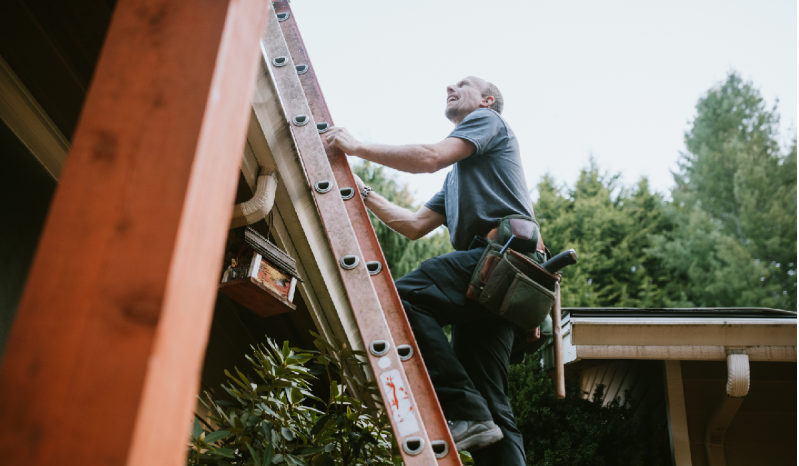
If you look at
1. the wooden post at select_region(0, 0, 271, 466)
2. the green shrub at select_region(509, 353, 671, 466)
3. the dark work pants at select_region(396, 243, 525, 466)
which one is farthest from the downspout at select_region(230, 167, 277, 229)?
the green shrub at select_region(509, 353, 671, 466)

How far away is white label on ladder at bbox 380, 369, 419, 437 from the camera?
1.66m

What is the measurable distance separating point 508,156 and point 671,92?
28431 millimetres

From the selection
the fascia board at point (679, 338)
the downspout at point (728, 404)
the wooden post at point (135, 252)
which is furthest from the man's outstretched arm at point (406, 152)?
the downspout at point (728, 404)

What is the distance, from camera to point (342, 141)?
2.17 meters

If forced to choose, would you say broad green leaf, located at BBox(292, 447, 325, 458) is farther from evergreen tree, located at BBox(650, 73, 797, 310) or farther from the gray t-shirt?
evergreen tree, located at BBox(650, 73, 797, 310)

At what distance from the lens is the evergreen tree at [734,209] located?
51.5ft

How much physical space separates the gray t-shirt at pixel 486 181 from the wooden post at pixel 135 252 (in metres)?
1.72

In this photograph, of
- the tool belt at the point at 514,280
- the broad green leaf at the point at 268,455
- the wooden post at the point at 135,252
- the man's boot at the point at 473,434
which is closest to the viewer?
the wooden post at the point at 135,252

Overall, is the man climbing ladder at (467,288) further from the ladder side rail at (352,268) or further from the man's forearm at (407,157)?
the ladder side rail at (352,268)

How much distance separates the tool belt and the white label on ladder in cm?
59

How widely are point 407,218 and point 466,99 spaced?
650 mm

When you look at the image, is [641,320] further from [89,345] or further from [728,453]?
[89,345]

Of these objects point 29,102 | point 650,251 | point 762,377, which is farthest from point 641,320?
point 650,251

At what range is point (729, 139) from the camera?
1922 centimetres
